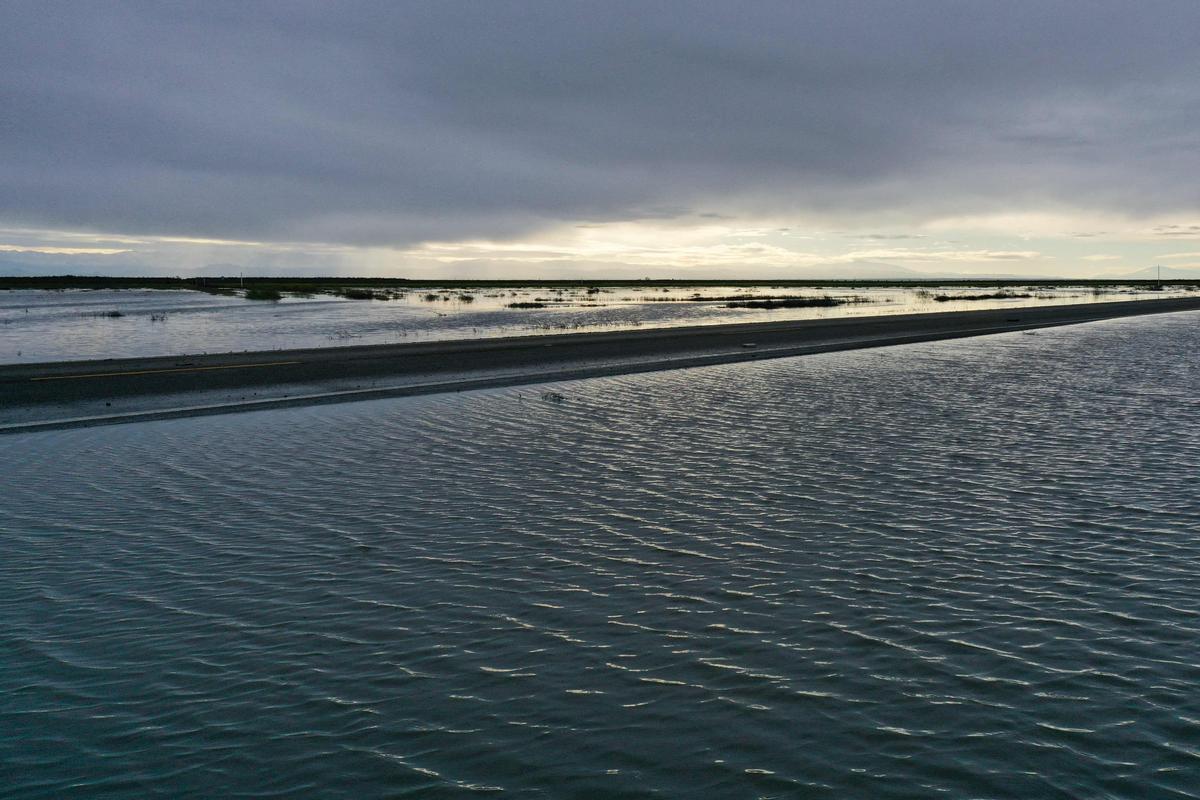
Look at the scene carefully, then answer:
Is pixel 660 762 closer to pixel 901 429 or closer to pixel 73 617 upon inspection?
pixel 73 617

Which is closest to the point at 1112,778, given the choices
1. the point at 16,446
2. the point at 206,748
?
the point at 206,748

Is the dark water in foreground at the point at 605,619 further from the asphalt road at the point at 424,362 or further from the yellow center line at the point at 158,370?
the yellow center line at the point at 158,370

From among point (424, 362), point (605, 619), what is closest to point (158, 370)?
point (424, 362)

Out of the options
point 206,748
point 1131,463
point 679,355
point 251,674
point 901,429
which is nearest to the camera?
point 206,748

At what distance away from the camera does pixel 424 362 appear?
35.2m

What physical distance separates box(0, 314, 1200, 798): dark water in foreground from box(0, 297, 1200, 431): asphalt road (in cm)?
919

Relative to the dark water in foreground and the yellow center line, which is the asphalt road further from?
the dark water in foreground

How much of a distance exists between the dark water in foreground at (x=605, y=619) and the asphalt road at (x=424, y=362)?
30.2 ft

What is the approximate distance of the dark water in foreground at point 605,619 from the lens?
255 inches

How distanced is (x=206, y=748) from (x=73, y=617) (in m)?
3.89

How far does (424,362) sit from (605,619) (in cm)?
2746

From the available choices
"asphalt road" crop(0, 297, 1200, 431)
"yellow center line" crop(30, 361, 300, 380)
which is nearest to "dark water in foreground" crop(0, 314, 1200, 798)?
"asphalt road" crop(0, 297, 1200, 431)

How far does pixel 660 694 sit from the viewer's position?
294 inches

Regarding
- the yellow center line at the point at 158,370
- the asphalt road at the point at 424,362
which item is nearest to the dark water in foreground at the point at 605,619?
the asphalt road at the point at 424,362
